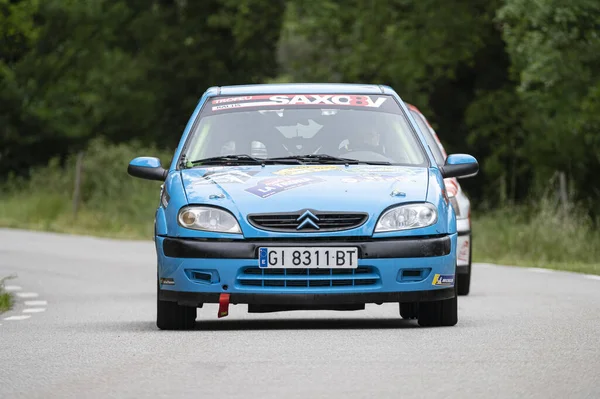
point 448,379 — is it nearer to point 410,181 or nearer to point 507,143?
point 410,181

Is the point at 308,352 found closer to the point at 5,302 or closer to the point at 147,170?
the point at 147,170

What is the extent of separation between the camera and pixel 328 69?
46.8 metres

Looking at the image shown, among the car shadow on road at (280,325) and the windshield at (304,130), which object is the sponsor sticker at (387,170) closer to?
the windshield at (304,130)

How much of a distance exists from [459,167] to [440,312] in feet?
3.51

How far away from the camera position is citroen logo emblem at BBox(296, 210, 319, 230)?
10016 millimetres

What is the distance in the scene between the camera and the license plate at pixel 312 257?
32.8ft

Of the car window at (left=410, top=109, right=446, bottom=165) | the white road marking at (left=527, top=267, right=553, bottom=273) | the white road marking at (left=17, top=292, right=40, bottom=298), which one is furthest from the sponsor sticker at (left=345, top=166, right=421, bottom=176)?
the white road marking at (left=527, top=267, right=553, bottom=273)

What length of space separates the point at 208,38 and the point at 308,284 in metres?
47.0

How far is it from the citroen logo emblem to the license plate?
14 cm

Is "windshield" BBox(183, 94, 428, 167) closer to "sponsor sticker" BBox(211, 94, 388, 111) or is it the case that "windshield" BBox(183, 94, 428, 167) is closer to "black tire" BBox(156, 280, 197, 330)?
"sponsor sticker" BBox(211, 94, 388, 111)

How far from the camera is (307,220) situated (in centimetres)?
1002

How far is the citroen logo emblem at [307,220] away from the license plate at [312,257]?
0.46 feet

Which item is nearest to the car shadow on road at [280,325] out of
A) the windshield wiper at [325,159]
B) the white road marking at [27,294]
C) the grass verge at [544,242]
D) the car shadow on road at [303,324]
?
the car shadow on road at [303,324]

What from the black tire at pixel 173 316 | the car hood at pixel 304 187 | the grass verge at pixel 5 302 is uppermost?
the car hood at pixel 304 187
